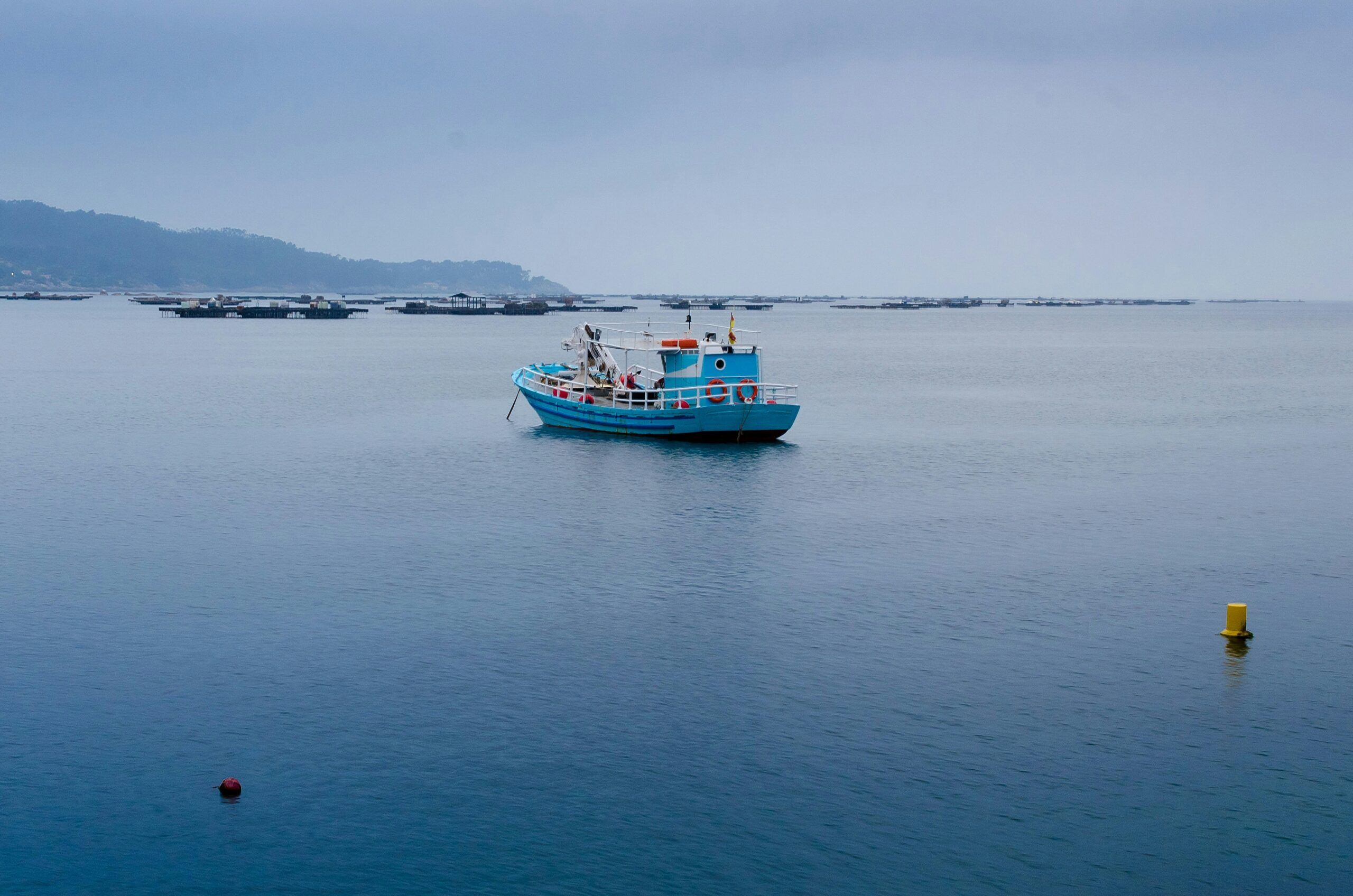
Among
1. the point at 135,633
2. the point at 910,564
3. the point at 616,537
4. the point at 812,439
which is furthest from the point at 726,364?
the point at 135,633

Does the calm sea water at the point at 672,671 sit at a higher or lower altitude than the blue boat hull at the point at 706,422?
lower

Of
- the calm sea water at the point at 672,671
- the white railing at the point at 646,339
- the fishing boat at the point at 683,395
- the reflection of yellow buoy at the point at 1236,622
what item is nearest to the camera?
the calm sea water at the point at 672,671

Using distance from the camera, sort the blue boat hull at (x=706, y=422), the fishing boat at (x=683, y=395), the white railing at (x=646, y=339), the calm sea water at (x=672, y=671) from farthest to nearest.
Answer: the white railing at (x=646, y=339) < the fishing boat at (x=683, y=395) < the blue boat hull at (x=706, y=422) < the calm sea water at (x=672, y=671)

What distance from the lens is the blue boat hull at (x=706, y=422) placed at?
59.2 metres

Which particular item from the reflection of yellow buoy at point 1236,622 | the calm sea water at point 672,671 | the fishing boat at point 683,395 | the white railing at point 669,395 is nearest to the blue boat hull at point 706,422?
the fishing boat at point 683,395

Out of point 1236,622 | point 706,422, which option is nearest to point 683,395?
point 706,422

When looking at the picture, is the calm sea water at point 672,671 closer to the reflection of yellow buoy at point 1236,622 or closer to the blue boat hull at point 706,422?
the reflection of yellow buoy at point 1236,622

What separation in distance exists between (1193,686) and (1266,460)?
36.1 m

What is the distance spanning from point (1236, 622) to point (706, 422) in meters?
32.6

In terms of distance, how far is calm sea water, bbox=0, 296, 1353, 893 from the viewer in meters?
19.3

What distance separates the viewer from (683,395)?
198 ft

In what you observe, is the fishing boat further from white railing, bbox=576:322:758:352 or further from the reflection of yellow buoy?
the reflection of yellow buoy

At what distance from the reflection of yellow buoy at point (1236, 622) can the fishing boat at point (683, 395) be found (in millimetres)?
30059

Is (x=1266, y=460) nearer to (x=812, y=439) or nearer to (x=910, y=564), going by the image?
(x=812, y=439)
